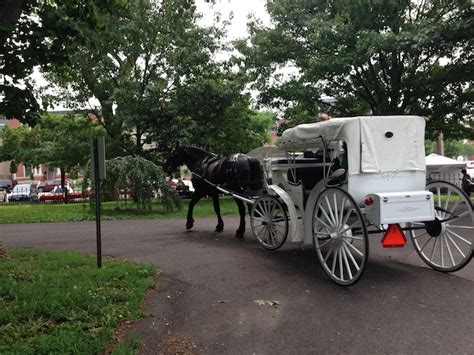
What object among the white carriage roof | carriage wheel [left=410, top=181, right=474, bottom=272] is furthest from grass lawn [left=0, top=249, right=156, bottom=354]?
carriage wheel [left=410, top=181, right=474, bottom=272]

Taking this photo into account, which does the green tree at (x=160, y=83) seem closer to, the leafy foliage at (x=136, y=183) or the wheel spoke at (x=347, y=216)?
the leafy foliage at (x=136, y=183)

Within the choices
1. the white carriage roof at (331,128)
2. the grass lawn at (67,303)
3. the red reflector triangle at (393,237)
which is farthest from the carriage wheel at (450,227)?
the grass lawn at (67,303)

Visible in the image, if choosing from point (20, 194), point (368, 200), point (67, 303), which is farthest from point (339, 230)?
point (20, 194)

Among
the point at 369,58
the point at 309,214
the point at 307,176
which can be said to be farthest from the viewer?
the point at 369,58

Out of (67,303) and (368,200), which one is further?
(368,200)

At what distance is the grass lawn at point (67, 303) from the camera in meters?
4.48

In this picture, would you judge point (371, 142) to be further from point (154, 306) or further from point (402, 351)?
point (154, 306)

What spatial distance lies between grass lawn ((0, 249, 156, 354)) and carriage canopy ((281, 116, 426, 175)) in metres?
3.30

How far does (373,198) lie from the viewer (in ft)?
20.4

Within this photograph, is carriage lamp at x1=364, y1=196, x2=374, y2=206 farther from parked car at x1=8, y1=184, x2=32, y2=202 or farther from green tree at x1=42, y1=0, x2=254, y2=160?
parked car at x1=8, y1=184, x2=32, y2=202

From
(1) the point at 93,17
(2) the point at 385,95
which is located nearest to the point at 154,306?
(1) the point at 93,17

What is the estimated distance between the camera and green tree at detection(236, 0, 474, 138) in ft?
48.3

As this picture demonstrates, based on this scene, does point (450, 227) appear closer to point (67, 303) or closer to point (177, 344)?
point (177, 344)

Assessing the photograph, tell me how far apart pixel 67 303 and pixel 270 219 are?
4.14 metres
